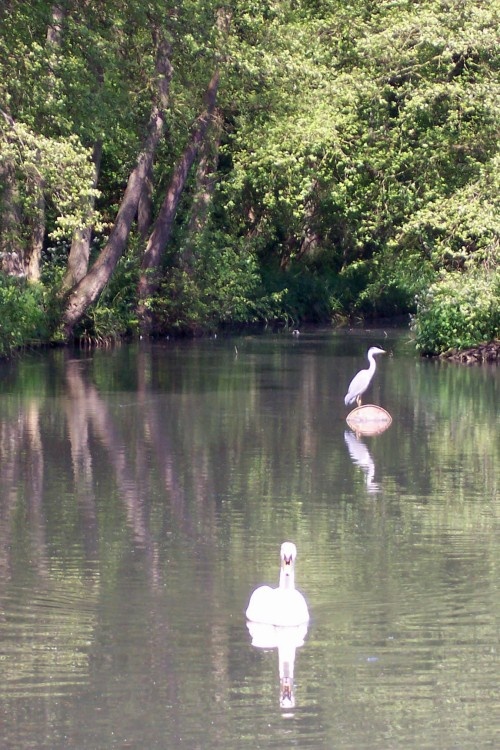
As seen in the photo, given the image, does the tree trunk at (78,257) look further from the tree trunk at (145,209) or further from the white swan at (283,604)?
the white swan at (283,604)

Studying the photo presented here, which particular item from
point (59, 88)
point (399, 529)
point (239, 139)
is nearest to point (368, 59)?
point (239, 139)

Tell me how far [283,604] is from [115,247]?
1101 inches

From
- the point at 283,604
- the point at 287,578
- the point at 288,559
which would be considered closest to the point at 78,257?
the point at 288,559

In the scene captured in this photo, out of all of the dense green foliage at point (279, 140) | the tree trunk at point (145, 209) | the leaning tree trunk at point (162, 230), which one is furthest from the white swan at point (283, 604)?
the tree trunk at point (145, 209)

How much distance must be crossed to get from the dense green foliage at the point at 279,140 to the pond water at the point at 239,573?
9.35 metres

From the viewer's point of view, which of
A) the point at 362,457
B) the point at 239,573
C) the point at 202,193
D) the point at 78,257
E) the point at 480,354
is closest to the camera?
the point at 239,573

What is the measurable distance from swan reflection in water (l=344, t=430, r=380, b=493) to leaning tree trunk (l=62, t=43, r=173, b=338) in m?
17.5

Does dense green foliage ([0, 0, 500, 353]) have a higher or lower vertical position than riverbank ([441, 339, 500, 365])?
higher

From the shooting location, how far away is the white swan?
31.6 feet

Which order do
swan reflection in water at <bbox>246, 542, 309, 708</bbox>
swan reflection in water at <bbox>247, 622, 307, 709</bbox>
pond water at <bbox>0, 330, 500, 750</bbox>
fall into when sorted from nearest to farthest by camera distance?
pond water at <bbox>0, 330, 500, 750</bbox> < swan reflection in water at <bbox>247, 622, 307, 709</bbox> < swan reflection in water at <bbox>246, 542, 309, 708</bbox>

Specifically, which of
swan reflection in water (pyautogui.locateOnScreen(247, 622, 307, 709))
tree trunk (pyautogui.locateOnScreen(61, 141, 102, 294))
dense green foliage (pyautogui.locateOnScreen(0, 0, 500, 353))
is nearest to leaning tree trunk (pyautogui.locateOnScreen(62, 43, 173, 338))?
tree trunk (pyautogui.locateOnScreen(61, 141, 102, 294))

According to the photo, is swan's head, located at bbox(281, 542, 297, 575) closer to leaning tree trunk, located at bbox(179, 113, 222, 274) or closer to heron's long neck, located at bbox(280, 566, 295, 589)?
heron's long neck, located at bbox(280, 566, 295, 589)

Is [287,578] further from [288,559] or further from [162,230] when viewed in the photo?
[162,230]

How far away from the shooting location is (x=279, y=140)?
39.6 m
